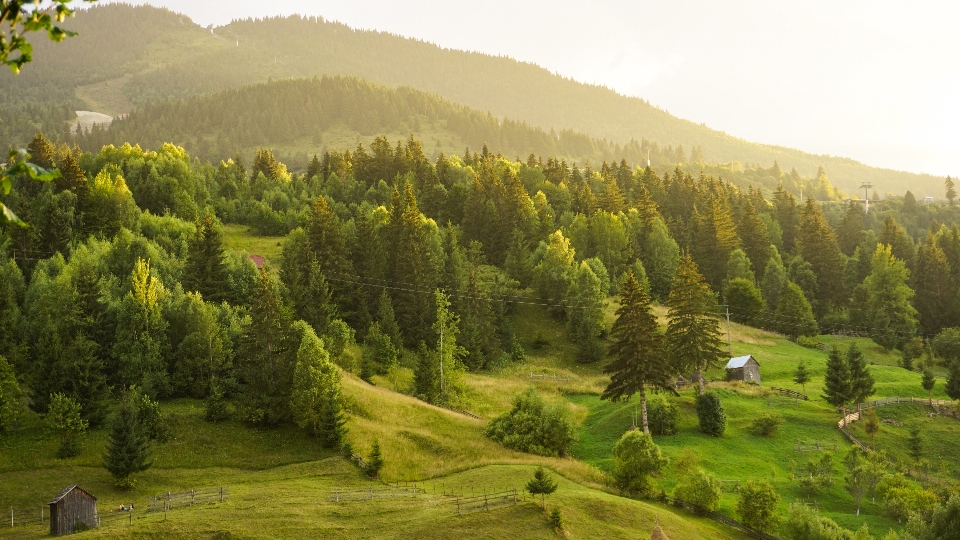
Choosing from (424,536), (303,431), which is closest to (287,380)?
(303,431)

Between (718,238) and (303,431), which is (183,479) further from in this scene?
(718,238)

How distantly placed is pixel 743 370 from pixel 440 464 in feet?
138

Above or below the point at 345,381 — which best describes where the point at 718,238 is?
above

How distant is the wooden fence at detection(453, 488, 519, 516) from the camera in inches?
1873

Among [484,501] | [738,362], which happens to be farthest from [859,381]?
[484,501]

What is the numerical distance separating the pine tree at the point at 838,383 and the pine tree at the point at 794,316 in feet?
125

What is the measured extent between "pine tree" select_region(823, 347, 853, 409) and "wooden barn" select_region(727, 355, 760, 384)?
1199cm

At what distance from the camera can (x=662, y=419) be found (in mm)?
70188

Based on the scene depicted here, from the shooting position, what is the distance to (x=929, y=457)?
6806 cm

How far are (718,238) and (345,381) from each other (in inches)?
3243

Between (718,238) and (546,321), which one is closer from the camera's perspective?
(546,321)

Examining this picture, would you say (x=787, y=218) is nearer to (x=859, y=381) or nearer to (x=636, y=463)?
(x=859, y=381)

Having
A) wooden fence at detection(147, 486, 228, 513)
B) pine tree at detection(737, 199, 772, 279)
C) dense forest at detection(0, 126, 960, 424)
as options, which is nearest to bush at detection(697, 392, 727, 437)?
dense forest at detection(0, 126, 960, 424)

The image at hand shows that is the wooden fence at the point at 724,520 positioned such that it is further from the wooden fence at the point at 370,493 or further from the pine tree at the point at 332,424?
the pine tree at the point at 332,424
